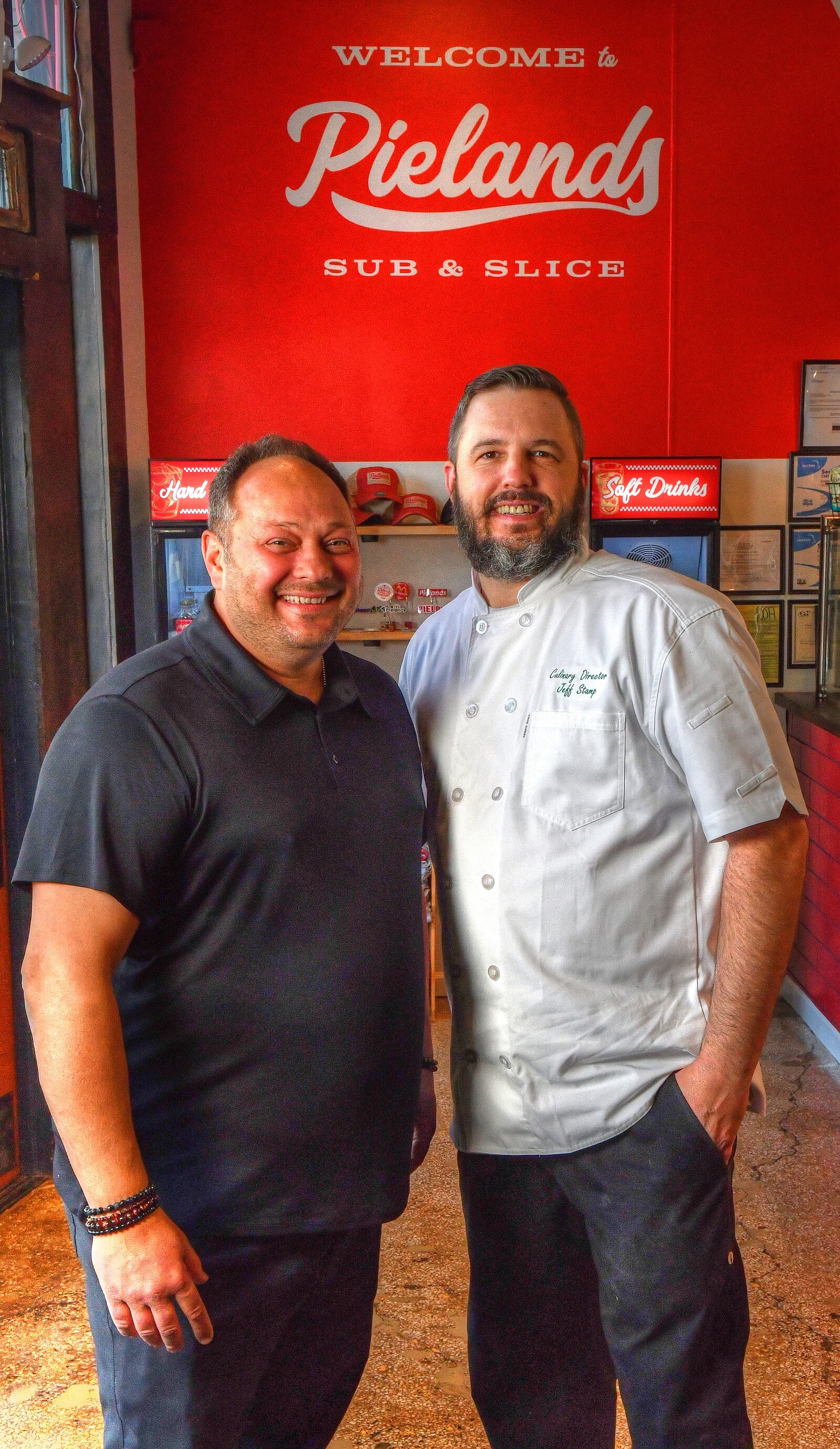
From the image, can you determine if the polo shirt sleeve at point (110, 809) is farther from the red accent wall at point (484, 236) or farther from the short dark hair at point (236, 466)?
the red accent wall at point (484, 236)

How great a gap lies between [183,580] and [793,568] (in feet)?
8.41

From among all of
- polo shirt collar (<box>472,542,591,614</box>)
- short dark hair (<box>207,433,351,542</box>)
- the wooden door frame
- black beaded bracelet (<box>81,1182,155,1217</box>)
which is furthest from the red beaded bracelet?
the wooden door frame

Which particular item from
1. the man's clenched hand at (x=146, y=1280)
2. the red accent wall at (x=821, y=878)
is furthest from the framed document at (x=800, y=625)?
the man's clenched hand at (x=146, y=1280)

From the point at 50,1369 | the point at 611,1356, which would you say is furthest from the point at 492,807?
the point at 50,1369

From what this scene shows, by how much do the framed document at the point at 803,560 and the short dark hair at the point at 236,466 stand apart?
3.64 m

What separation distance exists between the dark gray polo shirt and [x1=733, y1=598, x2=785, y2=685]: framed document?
11.9 feet

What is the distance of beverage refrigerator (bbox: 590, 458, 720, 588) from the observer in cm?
411

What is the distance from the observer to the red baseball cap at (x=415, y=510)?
4.43 m

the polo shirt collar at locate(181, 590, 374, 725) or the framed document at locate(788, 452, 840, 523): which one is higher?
the framed document at locate(788, 452, 840, 523)

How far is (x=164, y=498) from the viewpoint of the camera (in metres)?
4.01

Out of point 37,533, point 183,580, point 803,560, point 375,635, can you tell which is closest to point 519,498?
point 37,533

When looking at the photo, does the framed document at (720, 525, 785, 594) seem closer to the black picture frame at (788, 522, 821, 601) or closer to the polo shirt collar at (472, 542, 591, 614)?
the black picture frame at (788, 522, 821, 601)

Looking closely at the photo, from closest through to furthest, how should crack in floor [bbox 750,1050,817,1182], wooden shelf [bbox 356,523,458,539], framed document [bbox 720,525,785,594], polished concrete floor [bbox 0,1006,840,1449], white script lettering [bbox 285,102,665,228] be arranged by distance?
polished concrete floor [bbox 0,1006,840,1449] → crack in floor [bbox 750,1050,817,1182] → wooden shelf [bbox 356,523,458,539] → white script lettering [bbox 285,102,665,228] → framed document [bbox 720,525,785,594]

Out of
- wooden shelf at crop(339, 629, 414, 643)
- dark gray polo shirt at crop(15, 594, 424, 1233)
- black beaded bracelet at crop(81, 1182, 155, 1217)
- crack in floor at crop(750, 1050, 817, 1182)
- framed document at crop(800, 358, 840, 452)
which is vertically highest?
framed document at crop(800, 358, 840, 452)
